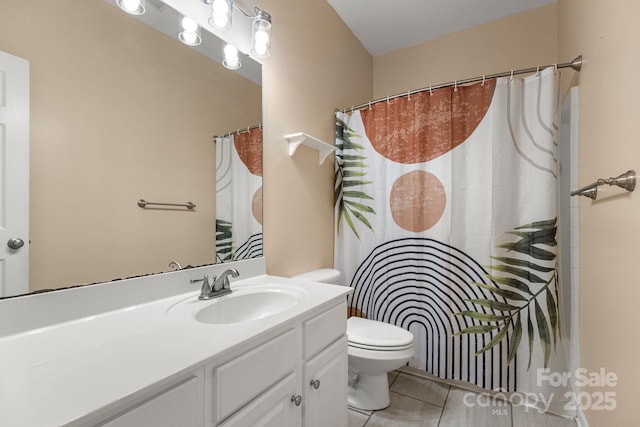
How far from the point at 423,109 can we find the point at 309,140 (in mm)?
784

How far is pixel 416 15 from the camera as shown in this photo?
7.48 feet

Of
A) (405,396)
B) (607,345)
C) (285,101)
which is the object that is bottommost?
(405,396)

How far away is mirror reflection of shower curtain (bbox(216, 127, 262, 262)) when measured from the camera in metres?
1.41

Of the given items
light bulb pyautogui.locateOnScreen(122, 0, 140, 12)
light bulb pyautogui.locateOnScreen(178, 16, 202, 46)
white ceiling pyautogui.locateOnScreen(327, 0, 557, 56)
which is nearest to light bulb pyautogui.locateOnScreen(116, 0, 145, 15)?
light bulb pyautogui.locateOnScreen(122, 0, 140, 12)

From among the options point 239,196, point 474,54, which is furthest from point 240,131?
point 474,54

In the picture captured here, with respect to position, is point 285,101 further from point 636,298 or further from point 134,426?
point 636,298

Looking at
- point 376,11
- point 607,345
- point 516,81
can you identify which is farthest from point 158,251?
point 376,11

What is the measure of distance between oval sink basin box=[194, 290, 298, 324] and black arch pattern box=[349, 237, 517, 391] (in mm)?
999

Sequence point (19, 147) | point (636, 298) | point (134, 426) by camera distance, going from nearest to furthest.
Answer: point (134, 426)
point (19, 147)
point (636, 298)

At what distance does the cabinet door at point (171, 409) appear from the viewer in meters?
0.56

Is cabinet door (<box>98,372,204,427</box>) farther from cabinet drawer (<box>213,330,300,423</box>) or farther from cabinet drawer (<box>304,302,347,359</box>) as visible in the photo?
cabinet drawer (<box>304,302,347,359</box>)

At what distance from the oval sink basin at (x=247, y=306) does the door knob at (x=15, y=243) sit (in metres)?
0.55

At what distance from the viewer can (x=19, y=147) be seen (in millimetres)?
822

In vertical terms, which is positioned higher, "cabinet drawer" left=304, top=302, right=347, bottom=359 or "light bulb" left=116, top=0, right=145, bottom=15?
"light bulb" left=116, top=0, right=145, bottom=15
